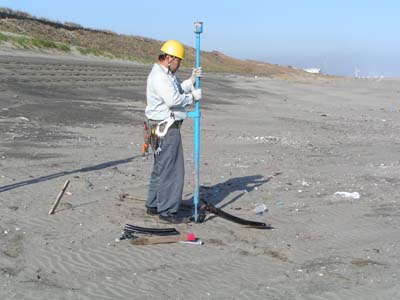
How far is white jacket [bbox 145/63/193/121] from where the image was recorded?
834cm

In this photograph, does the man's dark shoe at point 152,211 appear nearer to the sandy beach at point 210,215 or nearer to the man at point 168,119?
the sandy beach at point 210,215

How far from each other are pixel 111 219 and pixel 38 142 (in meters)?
6.34

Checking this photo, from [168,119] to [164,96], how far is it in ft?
1.10

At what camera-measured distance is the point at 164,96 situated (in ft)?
27.4

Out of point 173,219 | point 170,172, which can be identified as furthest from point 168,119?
point 173,219

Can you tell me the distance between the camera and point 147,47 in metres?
61.4

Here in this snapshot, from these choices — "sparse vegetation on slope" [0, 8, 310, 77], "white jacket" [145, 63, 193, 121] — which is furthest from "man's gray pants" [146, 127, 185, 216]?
"sparse vegetation on slope" [0, 8, 310, 77]

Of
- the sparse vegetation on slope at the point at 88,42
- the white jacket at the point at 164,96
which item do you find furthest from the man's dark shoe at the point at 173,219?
the sparse vegetation on slope at the point at 88,42

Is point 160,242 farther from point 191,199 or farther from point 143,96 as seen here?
point 143,96

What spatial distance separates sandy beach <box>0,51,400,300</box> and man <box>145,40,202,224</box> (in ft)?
1.36

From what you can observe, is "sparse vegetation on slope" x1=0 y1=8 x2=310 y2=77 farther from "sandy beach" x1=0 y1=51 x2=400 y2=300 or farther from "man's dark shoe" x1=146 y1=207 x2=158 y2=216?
"man's dark shoe" x1=146 y1=207 x2=158 y2=216

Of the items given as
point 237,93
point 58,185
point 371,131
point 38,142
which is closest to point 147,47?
point 237,93

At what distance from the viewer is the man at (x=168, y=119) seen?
27.6ft

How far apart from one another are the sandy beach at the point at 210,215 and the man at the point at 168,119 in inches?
16.3
